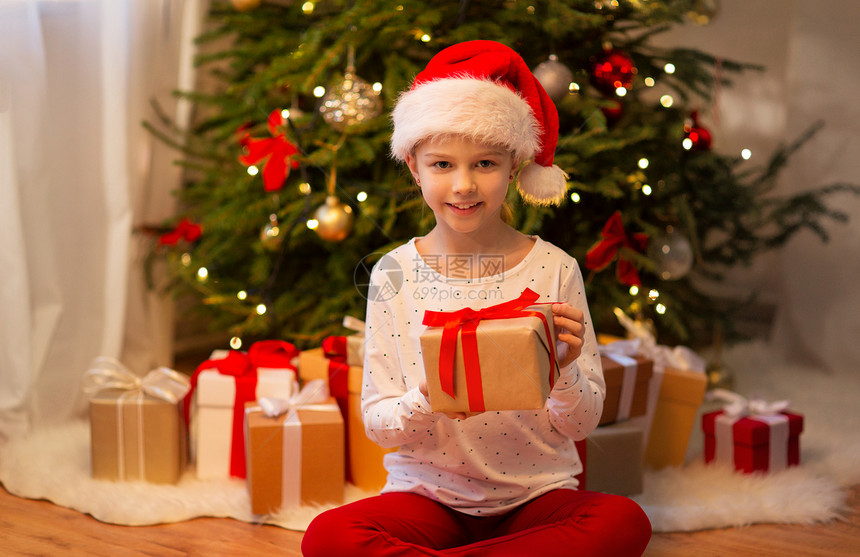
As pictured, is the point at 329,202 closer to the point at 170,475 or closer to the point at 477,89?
the point at 170,475

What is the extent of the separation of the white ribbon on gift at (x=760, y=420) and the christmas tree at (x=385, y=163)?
0.26m

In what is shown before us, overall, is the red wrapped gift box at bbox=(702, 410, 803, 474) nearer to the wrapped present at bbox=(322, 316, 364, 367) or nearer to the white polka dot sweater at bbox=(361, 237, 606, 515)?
the white polka dot sweater at bbox=(361, 237, 606, 515)

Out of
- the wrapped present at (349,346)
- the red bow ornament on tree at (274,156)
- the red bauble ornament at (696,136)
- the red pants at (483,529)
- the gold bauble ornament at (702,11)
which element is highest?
the gold bauble ornament at (702,11)

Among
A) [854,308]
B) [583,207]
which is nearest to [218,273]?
[583,207]

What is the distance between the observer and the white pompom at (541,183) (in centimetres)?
125

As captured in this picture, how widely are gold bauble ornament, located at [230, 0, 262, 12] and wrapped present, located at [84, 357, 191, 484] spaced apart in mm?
1120

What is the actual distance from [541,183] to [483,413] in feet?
1.26

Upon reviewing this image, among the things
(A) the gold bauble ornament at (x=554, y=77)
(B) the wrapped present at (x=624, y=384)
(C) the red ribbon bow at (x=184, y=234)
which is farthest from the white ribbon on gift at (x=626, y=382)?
(C) the red ribbon bow at (x=184, y=234)

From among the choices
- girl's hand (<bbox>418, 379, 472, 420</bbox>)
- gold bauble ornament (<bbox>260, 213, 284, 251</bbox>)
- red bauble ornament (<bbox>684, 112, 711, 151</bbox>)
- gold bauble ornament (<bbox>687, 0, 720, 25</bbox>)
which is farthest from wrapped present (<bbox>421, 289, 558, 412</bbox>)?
gold bauble ornament (<bbox>687, 0, 720, 25</bbox>)

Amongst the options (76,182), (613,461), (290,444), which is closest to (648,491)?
(613,461)

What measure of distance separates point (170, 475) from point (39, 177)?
867 mm

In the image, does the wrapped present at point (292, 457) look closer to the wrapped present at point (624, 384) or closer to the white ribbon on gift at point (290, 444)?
the white ribbon on gift at point (290, 444)

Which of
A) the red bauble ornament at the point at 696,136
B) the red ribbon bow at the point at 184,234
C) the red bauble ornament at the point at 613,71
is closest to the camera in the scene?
the red bauble ornament at the point at 613,71

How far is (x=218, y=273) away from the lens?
227 centimetres
